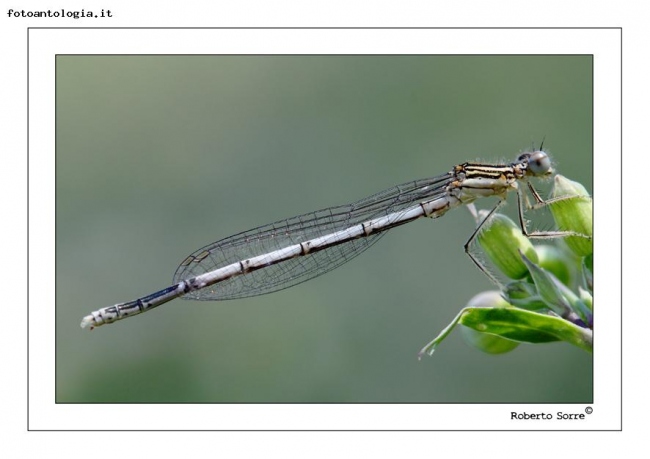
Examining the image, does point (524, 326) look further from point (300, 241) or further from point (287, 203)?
Result: point (287, 203)

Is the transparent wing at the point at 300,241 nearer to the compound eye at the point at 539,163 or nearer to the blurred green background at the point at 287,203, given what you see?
the compound eye at the point at 539,163

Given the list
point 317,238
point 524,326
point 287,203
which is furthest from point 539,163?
point 287,203

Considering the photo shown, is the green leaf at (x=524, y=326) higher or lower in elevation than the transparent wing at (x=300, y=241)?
lower

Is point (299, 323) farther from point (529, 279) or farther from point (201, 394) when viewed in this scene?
point (529, 279)

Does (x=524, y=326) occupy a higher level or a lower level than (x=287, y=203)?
lower

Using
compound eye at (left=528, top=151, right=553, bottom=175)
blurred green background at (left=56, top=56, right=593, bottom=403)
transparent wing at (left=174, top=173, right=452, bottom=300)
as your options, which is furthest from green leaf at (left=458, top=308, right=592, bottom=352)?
blurred green background at (left=56, top=56, right=593, bottom=403)

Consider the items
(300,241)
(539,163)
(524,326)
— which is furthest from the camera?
(300,241)

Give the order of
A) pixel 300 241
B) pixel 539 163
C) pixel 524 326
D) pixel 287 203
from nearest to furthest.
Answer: pixel 524 326 < pixel 539 163 < pixel 300 241 < pixel 287 203

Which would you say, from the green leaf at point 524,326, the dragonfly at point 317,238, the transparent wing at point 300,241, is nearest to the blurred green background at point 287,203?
the dragonfly at point 317,238
